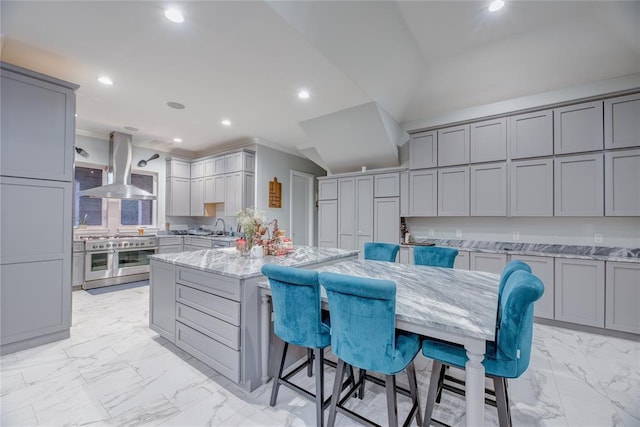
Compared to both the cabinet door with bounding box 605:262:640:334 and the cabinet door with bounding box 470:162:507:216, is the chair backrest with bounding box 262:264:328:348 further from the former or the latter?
the cabinet door with bounding box 605:262:640:334

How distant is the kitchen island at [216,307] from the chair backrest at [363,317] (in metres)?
0.81

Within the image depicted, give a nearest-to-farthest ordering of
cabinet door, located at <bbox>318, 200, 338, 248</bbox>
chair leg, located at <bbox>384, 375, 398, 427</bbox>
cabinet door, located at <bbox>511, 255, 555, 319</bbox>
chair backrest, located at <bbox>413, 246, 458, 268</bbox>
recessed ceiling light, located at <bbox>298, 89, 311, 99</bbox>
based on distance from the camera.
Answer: chair leg, located at <bbox>384, 375, 398, 427</bbox>
chair backrest, located at <bbox>413, 246, 458, 268</bbox>
cabinet door, located at <bbox>511, 255, 555, 319</bbox>
recessed ceiling light, located at <bbox>298, 89, 311, 99</bbox>
cabinet door, located at <bbox>318, 200, 338, 248</bbox>

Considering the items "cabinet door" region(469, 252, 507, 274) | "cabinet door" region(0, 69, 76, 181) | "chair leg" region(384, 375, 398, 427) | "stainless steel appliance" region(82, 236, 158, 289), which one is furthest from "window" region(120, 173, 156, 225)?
"cabinet door" region(469, 252, 507, 274)

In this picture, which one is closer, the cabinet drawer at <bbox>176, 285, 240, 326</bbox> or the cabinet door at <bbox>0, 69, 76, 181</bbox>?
the cabinet drawer at <bbox>176, 285, 240, 326</bbox>


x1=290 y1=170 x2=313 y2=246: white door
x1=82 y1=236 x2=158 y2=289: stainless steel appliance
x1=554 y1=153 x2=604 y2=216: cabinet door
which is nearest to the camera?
x1=554 y1=153 x2=604 y2=216: cabinet door

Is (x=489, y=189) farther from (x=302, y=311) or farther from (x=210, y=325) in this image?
(x=210, y=325)

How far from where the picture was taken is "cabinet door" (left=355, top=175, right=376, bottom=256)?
15.2 ft

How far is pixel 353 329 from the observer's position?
1.37 metres

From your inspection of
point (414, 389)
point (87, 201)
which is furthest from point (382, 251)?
point (87, 201)

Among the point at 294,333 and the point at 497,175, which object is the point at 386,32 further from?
the point at 294,333

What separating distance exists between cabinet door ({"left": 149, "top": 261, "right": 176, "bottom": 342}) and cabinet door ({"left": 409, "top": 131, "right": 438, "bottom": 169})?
3.65 metres

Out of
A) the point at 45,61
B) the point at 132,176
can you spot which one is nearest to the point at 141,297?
the point at 132,176

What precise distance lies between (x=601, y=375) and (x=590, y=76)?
10.8ft

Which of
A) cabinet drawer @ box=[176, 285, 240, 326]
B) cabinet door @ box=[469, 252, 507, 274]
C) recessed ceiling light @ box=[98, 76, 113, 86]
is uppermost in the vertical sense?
recessed ceiling light @ box=[98, 76, 113, 86]
